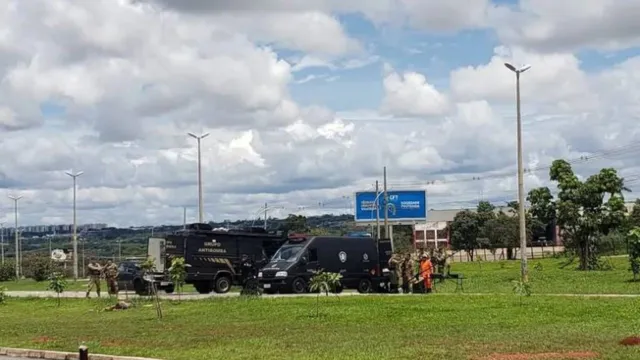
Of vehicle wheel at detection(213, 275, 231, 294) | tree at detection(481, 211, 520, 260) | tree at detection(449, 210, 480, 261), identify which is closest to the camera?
vehicle wheel at detection(213, 275, 231, 294)

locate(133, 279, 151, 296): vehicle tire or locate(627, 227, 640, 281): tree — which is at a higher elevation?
locate(627, 227, 640, 281): tree

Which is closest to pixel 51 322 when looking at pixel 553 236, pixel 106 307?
pixel 106 307

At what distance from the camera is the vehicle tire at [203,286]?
40.1 m

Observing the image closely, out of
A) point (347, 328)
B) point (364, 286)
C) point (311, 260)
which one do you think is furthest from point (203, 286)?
point (347, 328)

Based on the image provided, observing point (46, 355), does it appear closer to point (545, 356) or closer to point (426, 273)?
point (545, 356)

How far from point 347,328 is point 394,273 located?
1445cm

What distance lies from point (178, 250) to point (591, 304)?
19.8m

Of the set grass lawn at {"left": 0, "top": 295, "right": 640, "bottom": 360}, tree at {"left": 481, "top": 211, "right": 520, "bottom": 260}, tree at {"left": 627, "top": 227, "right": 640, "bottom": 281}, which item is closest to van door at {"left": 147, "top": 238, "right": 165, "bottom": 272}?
grass lawn at {"left": 0, "top": 295, "right": 640, "bottom": 360}

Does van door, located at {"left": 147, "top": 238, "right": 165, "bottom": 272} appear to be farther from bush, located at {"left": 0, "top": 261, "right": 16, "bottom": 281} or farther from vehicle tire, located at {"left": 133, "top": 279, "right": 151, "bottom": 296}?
bush, located at {"left": 0, "top": 261, "right": 16, "bottom": 281}

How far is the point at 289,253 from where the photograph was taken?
3638 centimetres

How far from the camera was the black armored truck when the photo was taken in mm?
39188

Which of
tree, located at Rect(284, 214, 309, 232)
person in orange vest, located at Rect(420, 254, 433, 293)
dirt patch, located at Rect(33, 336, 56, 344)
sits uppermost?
tree, located at Rect(284, 214, 309, 232)

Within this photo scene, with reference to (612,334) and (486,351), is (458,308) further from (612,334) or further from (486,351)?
(486,351)

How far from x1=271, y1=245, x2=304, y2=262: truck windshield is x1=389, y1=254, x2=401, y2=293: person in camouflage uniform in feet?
11.6
